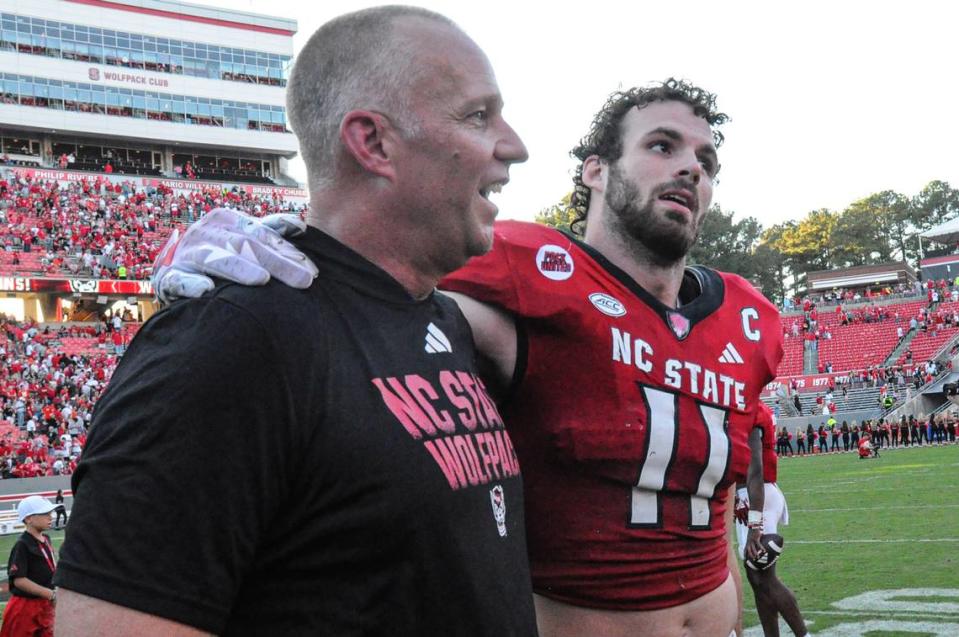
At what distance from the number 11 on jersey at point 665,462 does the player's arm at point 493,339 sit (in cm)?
40

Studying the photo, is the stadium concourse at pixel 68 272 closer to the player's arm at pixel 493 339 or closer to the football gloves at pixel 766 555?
the football gloves at pixel 766 555

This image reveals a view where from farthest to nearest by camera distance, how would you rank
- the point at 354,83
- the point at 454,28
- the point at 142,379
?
the point at 454,28, the point at 354,83, the point at 142,379

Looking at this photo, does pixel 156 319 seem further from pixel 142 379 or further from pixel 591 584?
pixel 591 584

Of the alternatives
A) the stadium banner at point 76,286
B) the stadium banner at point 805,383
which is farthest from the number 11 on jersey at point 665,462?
the stadium banner at point 805,383

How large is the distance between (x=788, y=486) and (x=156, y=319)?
709 inches

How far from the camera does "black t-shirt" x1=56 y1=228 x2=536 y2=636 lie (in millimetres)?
1297

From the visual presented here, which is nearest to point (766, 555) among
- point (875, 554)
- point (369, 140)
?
point (875, 554)

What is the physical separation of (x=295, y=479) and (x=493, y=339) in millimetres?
1247

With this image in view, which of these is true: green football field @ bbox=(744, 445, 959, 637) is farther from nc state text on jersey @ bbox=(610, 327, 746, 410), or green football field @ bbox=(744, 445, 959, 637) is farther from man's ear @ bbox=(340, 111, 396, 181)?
man's ear @ bbox=(340, 111, 396, 181)

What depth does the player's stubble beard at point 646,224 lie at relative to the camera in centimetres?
294

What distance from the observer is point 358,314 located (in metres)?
1.66

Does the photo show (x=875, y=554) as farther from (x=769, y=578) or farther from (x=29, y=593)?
(x=29, y=593)

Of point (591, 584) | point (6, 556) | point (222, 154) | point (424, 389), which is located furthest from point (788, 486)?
point (222, 154)

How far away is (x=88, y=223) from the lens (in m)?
39.2
